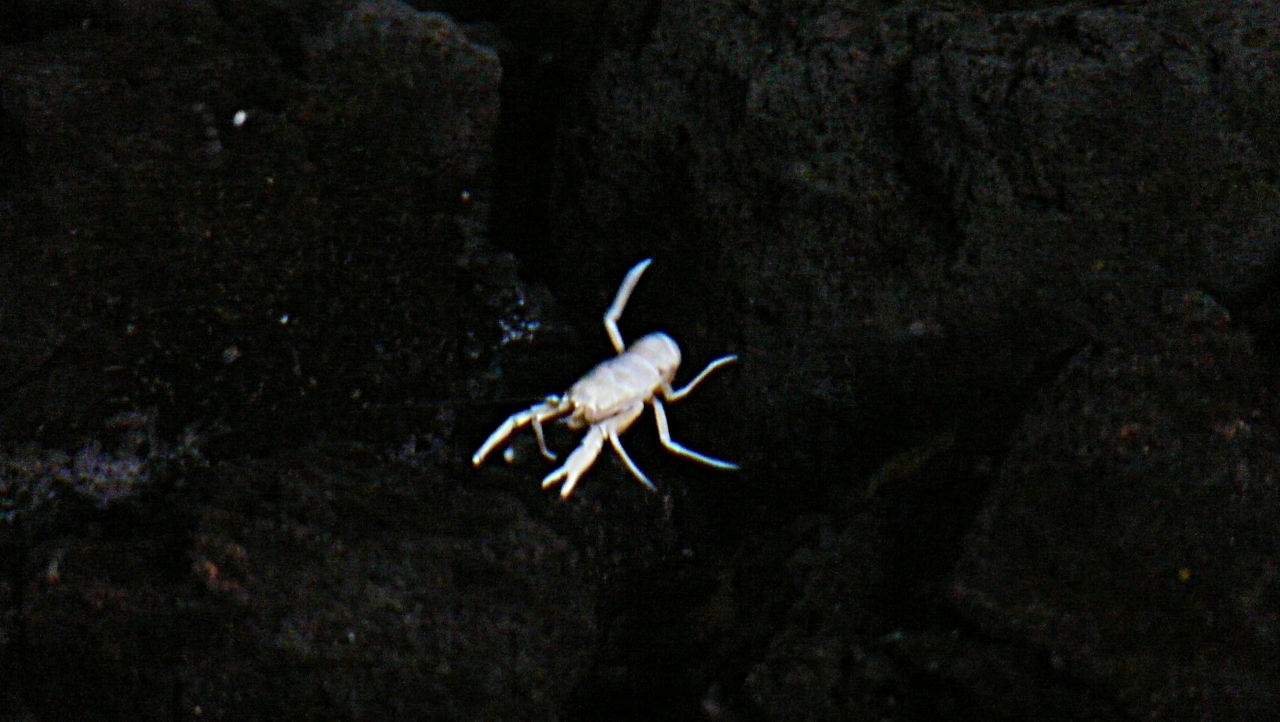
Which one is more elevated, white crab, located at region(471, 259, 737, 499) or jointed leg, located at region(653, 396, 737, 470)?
white crab, located at region(471, 259, 737, 499)

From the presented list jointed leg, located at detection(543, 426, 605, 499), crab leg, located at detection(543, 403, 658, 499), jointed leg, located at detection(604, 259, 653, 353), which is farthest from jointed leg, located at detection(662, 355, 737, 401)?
jointed leg, located at detection(543, 426, 605, 499)

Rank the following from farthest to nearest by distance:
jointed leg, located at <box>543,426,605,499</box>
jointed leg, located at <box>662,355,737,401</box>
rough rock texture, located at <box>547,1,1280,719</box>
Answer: jointed leg, located at <box>662,355,737,401</box> < jointed leg, located at <box>543,426,605,499</box> < rough rock texture, located at <box>547,1,1280,719</box>

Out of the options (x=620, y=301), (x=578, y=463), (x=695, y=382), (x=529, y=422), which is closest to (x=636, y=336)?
(x=620, y=301)

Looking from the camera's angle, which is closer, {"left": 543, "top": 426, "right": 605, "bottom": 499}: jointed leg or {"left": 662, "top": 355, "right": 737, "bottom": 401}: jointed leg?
{"left": 543, "top": 426, "right": 605, "bottom": 499}: jointed leg

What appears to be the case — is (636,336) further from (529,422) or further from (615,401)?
(529,422)

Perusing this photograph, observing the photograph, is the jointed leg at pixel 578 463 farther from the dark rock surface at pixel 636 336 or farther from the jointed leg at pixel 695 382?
the jointed leg at pixel 695 382

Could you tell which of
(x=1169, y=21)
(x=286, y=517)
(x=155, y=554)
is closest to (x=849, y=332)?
(x=1169, y=21)

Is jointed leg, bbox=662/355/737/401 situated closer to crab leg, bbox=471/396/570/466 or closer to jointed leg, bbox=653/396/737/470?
jointed leg, bbox=653/396/737/470
